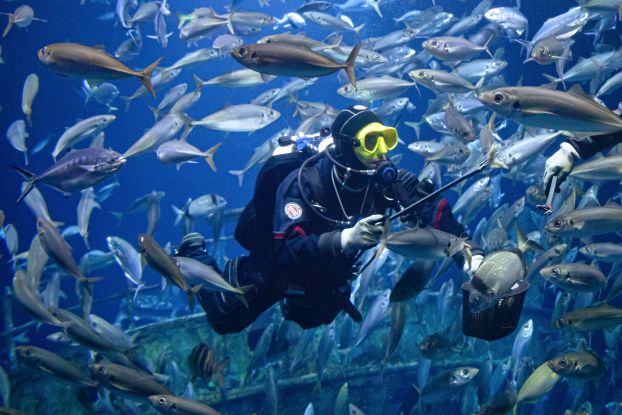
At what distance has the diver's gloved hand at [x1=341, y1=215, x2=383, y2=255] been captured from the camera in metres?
2.63

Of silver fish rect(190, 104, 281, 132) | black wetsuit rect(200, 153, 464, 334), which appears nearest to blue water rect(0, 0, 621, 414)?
silver fish rect(190, 104, 281, 132)

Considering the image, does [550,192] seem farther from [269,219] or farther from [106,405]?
[106,405]

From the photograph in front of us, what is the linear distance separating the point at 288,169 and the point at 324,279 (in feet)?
3.38

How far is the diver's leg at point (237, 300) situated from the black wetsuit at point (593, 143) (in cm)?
266

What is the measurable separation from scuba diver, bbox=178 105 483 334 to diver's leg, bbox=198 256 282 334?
1cm

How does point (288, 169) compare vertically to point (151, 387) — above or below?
above

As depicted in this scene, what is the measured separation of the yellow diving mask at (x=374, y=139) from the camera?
3.40m

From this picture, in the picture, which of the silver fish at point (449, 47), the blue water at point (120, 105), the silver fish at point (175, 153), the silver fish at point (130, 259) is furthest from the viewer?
the blue water at point (120, 105)

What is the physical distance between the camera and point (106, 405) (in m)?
4.47

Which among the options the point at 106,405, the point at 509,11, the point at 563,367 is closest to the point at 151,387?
the point at 106,405

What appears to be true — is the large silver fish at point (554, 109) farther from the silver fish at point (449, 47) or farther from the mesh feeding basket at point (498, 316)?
the silver fish at point (449, 47)

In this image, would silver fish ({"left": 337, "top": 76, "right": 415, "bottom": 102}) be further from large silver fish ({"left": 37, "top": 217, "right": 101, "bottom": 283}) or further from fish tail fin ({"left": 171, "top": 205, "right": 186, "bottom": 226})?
large silver fish ({"left": 37, "top": 217, "right": 101, "bottom": 283})

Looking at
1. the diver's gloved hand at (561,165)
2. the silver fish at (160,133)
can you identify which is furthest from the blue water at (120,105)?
the diver's gloved hand at (561,165)

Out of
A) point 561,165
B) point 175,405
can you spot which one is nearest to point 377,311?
point 175,405
